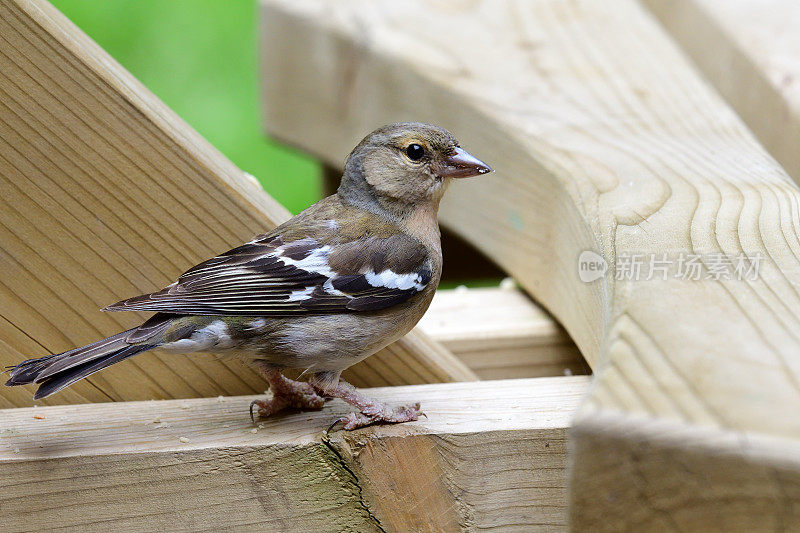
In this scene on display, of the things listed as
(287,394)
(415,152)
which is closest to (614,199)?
(415,152)

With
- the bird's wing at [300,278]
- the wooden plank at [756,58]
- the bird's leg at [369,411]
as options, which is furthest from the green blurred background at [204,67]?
the bird's leg at [369,411]

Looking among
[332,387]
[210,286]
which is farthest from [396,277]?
[210,286]

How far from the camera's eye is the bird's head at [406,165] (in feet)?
8.60

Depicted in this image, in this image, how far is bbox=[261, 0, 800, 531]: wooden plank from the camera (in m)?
1.13

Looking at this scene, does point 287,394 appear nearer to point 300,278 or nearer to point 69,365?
point 300,278

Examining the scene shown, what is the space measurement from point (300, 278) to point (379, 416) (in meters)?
0.49

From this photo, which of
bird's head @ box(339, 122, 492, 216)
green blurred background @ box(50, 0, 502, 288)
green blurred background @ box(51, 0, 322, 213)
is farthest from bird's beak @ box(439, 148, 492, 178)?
green blurred background @ box(51, 0, 322, 213)

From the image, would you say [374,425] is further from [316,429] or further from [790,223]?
[790,223]

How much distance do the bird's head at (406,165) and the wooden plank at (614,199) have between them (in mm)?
254

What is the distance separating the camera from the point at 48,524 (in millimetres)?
1871

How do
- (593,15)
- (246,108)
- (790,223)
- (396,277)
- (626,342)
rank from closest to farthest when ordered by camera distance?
(626,342)
(790,223)
(396,277)
(593,15)
(246,108)

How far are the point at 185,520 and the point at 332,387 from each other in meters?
0.55

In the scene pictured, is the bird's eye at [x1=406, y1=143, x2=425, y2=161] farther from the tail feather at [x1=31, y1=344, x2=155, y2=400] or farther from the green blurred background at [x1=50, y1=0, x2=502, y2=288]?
the green blurred background at [x1=50, y1=0, x2=502, y2=288]

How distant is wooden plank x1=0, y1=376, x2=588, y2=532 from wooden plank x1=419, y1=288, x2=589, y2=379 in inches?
29.8
